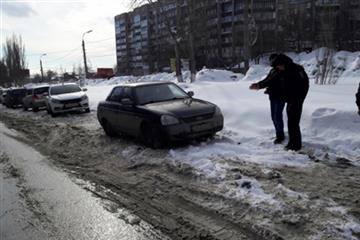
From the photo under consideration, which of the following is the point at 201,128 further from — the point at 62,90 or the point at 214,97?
the point at 62,90

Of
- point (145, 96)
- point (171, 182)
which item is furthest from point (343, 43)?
point (171, 182)

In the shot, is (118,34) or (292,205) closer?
(292,205)

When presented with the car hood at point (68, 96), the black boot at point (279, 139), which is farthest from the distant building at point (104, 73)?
the black boot at point (279, 139)

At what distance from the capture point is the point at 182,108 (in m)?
9.69

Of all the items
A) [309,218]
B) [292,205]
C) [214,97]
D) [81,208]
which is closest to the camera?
[309,218]

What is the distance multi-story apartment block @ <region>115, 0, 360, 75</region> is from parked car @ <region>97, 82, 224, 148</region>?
30.9 feet

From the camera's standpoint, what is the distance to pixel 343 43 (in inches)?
2052

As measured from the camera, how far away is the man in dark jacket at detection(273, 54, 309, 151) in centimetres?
814

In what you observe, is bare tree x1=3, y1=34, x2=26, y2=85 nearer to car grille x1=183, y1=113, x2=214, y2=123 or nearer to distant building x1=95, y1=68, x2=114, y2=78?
distant building x1=95, y1=68, x2=114, y2=78

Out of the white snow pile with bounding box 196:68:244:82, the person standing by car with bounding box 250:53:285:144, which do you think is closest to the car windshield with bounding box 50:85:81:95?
the white snow pile with bounding box 196:68:244:82

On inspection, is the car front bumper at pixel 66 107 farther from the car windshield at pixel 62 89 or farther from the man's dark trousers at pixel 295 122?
the man's dark trousers at pixel 295 122

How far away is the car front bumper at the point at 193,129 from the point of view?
9.21m

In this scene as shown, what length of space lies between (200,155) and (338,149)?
8.15 ft

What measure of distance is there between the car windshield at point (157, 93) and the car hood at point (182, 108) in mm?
375
